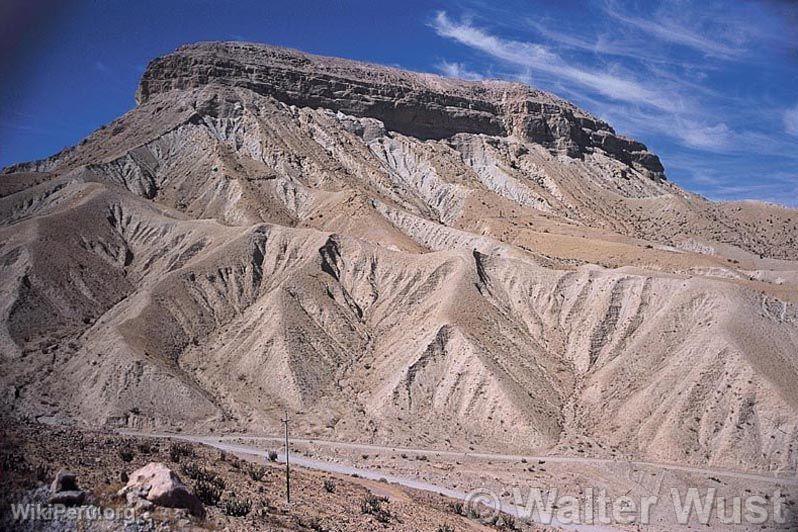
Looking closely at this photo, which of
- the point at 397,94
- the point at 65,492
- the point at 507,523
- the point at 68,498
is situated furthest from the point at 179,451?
the point at 397,94

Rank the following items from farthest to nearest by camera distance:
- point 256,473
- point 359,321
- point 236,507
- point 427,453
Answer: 1. point 359,321
2. point 427,453
3. point 256,473
4. point 236,507

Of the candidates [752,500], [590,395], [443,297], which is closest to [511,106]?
[443,297]

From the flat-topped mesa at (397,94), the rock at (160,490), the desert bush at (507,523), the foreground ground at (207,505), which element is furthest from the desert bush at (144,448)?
the flat-topped mesa at (397,94)

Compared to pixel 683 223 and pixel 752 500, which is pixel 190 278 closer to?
pixel 752 500

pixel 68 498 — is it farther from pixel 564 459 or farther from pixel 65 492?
pixel 564 459

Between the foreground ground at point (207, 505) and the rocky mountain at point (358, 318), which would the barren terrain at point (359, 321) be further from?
the foreground ground at point (207, 505)
